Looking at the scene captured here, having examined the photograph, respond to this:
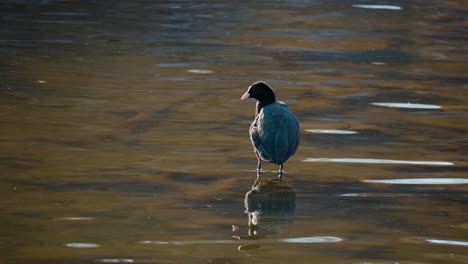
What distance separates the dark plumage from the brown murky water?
348 millimetres

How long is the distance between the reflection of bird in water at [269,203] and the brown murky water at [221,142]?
1.2 inches

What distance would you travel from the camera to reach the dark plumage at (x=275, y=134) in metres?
11.2

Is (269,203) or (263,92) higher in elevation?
(263,92)

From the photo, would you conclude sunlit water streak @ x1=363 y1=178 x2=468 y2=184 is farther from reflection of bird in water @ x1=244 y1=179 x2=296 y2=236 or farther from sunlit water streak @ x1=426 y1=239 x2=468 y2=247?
sunlit water streak @ x1=426 y1=239 x2=468 y2=247

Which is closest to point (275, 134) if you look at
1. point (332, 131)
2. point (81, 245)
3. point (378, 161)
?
point (378, 161)

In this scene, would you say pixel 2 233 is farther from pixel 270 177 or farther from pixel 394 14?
pixel 394 14

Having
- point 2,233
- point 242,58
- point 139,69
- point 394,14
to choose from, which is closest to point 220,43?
point 242,58

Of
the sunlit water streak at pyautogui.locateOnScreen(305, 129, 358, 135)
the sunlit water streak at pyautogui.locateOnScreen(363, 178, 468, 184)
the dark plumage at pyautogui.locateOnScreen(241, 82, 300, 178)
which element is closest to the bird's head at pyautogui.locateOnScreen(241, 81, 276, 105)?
the dark plumage at pyautogui.locateOnScreen(241, 82, 300, 178)

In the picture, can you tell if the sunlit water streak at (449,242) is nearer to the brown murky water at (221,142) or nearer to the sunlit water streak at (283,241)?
the brown murky water at (221,142)

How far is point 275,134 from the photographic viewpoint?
1135cm

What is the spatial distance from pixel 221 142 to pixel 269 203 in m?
2.92

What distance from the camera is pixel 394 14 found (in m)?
27.1

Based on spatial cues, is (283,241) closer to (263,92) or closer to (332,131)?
(263,92)

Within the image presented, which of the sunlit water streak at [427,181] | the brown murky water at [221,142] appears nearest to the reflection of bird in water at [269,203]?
the brown murky water at [221,142]
